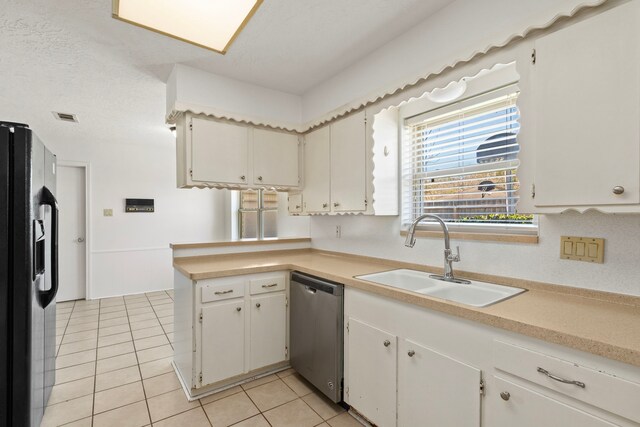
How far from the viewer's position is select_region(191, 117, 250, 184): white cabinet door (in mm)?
2523

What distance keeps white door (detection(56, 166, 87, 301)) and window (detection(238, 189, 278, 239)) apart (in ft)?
7.72

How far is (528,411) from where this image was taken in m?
1.09

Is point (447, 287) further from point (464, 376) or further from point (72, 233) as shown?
point (72, 233)

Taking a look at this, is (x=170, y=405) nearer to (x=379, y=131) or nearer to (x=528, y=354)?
(x=528, y=354)

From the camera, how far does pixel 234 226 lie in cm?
566

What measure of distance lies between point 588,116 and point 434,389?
1.32 m

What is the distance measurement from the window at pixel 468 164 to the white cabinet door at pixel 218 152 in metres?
1.41

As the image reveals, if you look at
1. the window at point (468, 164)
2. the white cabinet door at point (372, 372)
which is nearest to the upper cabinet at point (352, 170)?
the window at point (468, 164)

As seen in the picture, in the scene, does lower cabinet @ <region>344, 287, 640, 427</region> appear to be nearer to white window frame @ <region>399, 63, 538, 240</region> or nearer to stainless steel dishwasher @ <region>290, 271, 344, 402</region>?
stainless steel dishwasher @ <region>290, 271, 344, 402</region>

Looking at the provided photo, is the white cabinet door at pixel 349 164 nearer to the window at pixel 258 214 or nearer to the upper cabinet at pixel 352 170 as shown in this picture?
the upper cabinet at pixel 352 170

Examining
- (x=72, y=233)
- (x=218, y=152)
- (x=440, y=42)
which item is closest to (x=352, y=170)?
(x=440, y=42)

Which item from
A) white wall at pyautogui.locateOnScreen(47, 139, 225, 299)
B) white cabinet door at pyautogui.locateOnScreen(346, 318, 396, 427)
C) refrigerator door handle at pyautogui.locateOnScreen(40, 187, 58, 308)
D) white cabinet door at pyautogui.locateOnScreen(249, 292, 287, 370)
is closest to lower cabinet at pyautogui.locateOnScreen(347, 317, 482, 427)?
white cabinet door at pyautogui.locateOnScreen(346, 318, 396, 427)

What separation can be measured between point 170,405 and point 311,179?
207 centimetres

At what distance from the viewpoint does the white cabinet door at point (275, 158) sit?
2.85 metres
